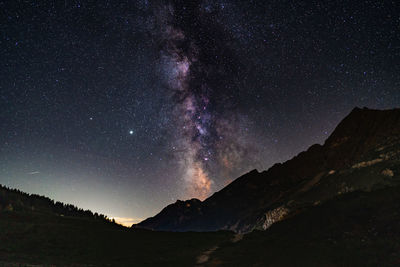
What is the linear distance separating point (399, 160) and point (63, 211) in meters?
111

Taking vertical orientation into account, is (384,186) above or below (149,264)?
above

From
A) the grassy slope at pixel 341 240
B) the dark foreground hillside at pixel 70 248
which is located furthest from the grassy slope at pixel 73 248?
the grassy slope at pixel 341 240

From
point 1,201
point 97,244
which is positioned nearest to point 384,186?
point 97,244

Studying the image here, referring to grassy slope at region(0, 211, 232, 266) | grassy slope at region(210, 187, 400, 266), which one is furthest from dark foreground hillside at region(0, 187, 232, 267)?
grassy slope at region(210, 187, 400, 266)

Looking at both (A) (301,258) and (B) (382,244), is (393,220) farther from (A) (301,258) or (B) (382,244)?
(A) (301,258)

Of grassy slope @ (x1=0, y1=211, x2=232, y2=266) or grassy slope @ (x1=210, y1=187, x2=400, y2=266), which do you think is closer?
grassy slope @ (x1=210, y1=187, x2=400, y2=266)

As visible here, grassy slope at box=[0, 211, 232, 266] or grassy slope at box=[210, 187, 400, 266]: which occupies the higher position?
Answer: grassy slope at box=[0, 211, 232, 266]

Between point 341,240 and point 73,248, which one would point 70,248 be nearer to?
point 73,248

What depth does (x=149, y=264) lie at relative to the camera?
37.2 metres

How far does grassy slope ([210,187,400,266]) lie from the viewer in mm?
33438

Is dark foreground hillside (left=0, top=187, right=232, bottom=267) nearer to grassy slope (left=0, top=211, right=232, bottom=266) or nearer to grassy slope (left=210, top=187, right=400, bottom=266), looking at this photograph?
grassy slope (left=0, top=211, right=232, bottom=266)

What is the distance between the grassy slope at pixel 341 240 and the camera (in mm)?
33438

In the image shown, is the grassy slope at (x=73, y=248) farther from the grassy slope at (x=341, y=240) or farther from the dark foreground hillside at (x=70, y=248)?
the grassy slope at (x=341, y=240)

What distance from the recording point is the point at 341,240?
4216cm
